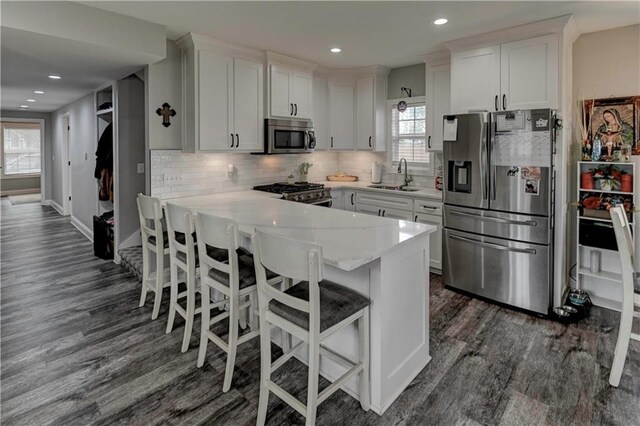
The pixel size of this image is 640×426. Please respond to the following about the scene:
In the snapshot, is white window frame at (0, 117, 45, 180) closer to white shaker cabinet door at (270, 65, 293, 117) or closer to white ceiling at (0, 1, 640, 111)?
white ceiling at (0, 1, 640, 111)

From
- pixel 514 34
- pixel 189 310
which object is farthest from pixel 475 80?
pixel 189 310

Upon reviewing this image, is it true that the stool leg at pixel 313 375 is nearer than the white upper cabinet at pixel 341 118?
Yes

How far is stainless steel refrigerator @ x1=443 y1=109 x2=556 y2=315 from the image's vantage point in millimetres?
3146

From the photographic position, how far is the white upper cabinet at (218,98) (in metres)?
3.69

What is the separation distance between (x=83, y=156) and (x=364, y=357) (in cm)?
618

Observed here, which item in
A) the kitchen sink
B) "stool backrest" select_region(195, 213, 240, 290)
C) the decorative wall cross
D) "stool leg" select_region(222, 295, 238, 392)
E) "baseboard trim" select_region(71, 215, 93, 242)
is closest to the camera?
"stool backrest" select_region(195, 213, 240, 290)

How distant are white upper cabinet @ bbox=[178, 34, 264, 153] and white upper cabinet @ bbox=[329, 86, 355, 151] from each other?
137 cm

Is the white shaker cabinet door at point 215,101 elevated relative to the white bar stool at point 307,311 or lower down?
elevated

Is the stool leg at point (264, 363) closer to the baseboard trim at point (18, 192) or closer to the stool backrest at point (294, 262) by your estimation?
the stool backrest at point (294, 262)

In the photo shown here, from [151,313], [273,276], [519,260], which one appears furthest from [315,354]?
[519,260]

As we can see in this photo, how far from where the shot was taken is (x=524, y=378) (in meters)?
2.34

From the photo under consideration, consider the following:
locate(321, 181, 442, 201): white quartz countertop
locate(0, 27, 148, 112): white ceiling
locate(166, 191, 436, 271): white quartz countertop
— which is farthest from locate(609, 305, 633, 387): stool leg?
locate(0, 27, 148, 112): white ceiling

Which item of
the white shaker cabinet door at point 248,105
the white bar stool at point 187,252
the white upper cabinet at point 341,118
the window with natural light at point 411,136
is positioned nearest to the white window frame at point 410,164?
the window with natural light at point 411,136

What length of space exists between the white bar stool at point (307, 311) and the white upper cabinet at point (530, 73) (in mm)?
2633
